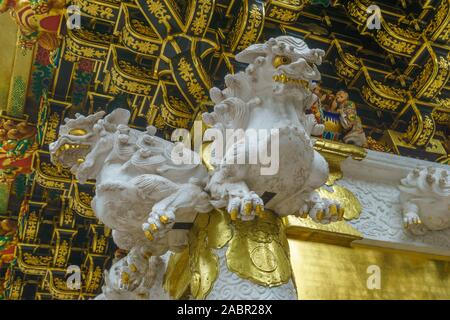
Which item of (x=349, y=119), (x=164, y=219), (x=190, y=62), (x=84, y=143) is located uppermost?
(x=190, y=62)

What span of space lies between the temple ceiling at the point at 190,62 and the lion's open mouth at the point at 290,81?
740 millimetres

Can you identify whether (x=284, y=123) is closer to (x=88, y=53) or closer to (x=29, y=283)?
(x=88, y=53)

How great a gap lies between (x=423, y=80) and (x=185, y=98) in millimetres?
1737

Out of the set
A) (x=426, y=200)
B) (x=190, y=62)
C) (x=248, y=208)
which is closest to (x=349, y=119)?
(x=426, y=200)

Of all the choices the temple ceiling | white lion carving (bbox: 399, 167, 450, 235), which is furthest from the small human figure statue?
white lion carving (bbox: 399, 167, 450, 235)

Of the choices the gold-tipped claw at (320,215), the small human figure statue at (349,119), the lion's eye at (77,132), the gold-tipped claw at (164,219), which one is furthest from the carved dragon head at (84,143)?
the small human figure statue at (349,119)

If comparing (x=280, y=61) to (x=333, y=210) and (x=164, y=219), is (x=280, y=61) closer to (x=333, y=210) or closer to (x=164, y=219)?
(x=333, y=210)

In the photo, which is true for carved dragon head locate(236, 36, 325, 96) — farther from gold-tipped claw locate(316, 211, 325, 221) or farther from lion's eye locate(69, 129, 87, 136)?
lion's eye locate(69, 129, 87, 136)

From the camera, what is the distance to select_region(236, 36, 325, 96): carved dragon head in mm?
2693

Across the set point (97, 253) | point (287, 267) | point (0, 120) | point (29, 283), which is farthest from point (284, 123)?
point (29, 283)

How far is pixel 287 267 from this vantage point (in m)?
2.64

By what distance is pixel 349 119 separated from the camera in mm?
3844

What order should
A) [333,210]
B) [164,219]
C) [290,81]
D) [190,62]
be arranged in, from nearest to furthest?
1. [164,219]
2. [333,210]
3. [290,81]
4. [190,62]

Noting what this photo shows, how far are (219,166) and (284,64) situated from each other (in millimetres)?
637
